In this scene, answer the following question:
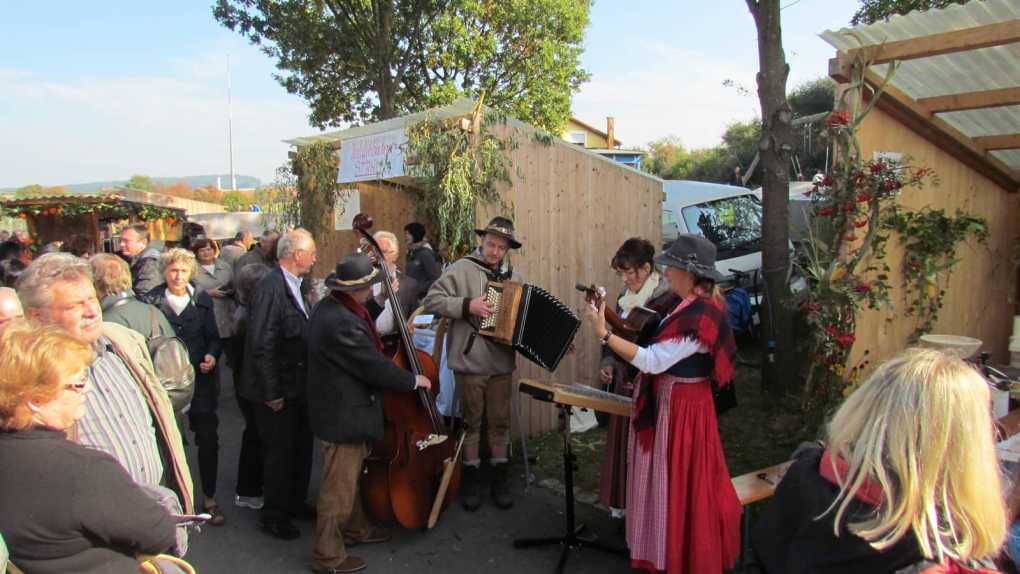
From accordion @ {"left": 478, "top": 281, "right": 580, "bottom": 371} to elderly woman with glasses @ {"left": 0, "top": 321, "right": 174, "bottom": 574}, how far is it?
7.81ft

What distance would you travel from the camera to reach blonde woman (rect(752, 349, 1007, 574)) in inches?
55.1

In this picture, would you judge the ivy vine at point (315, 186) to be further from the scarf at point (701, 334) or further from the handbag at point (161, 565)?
the handbag at point (161, 565)

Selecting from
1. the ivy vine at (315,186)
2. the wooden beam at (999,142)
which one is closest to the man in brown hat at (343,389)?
the wooden beam at (999,142)

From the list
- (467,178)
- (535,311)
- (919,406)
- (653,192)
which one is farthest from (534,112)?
(919,406)

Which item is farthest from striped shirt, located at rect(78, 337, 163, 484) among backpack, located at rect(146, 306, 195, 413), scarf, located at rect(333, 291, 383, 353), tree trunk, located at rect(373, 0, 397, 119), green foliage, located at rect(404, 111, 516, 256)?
tree trunk, located at rect(373, 0, 397, 119)

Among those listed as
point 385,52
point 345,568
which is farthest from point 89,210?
point 345,568

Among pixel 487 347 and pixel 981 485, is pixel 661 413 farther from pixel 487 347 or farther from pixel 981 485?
pixel 981 485

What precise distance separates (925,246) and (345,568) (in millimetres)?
4409

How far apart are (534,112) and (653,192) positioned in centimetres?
1378

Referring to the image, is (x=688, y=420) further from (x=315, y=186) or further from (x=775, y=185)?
(x=315, y=186)

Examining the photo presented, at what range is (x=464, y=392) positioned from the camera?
4.45 m

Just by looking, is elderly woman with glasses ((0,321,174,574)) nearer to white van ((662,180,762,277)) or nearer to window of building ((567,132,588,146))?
white van ((662,180,762,277))

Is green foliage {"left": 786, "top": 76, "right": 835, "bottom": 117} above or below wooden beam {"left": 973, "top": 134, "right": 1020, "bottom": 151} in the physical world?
above

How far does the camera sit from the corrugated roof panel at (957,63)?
3750 mm
